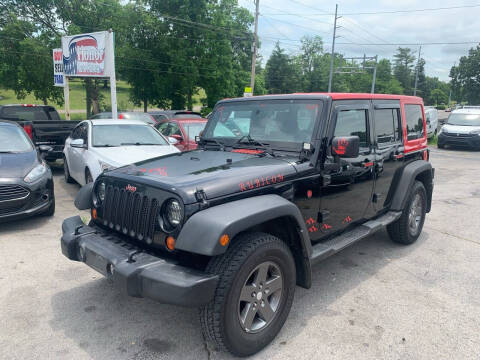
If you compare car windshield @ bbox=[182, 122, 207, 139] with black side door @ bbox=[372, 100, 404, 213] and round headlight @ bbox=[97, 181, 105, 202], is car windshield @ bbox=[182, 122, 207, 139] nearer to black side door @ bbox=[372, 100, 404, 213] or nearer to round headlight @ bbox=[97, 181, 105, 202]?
black side door @ bbox=[372, 100, 404, 213]

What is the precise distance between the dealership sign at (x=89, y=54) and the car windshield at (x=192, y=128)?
437 centimetres

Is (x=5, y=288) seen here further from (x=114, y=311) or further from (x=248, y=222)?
(x=248, y=222)

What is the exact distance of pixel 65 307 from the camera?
340 centimetres

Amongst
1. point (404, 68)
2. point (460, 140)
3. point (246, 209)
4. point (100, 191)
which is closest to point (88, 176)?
point (100, 191)

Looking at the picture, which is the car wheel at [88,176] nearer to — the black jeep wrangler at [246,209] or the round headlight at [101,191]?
the black jeep wrangler at [246,209]

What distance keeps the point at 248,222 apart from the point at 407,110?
3.48 m

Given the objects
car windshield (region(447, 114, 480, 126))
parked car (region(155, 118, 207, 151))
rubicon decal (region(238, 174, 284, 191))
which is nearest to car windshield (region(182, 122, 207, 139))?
parked car (region(155, 118, 207, 151))

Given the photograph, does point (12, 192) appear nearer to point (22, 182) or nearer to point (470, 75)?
point (22, 182)

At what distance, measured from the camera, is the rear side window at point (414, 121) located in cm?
495

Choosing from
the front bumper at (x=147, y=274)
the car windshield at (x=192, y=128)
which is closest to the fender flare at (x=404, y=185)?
the front bumper at (x=147, y=274)

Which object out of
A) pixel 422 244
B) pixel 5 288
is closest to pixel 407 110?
pixel 422 244

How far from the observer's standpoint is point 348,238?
383 cm

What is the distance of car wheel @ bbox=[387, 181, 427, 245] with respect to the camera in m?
4.88

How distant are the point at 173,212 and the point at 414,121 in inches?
155
